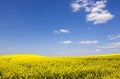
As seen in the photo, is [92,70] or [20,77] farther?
[92,70]

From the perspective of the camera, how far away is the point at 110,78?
40.9ft

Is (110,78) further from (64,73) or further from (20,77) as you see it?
→ (20,77)

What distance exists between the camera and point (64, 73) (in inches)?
586

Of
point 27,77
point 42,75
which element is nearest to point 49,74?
point 42,75

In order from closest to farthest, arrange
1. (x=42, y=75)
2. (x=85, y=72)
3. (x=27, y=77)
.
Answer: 1. (x=27, y=77)
2. (x=42, y=75)
3. (x=85, y=72)

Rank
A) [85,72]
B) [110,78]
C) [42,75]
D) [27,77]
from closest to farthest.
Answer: [110,78] → [27,77] → [42,75] → [85,72]

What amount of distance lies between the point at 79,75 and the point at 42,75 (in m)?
2.29

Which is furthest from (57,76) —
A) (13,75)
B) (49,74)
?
(13,75)

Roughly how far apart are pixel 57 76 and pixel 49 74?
559 mm

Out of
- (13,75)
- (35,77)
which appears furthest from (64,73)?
(13,75)

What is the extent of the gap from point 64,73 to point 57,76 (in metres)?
0.69

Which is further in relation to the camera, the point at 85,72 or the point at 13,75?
the point at 85,72

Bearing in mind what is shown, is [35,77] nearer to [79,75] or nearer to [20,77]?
[20,77]

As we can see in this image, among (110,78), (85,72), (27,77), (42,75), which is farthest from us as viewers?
(85,72)
